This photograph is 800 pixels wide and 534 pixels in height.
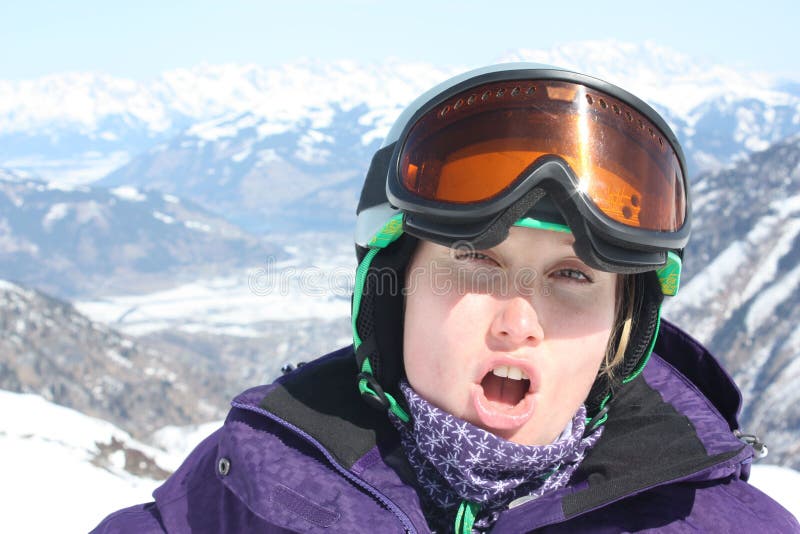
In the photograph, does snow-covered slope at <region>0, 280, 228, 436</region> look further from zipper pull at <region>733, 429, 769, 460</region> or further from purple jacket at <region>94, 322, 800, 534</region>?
zipper pull at <region>733, 429, 769, 460</region>

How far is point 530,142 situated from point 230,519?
183 centimetres

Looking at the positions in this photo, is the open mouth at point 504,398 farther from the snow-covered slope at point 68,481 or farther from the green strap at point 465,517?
the snow-covered slope at point 68,481

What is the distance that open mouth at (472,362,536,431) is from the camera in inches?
83.4

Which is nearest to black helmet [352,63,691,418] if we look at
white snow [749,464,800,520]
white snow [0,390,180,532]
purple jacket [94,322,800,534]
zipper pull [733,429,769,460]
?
purple jacket [94,322,800,534]

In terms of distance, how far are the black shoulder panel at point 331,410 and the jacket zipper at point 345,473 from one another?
2cm

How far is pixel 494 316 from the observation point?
210cm

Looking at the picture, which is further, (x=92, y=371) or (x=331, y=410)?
(x=92, y=371)

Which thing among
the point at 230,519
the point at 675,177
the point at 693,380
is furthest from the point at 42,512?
the point at 675,177

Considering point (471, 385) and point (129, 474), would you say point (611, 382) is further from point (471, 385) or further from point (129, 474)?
point (129, 474)

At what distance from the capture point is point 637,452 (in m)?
2.33

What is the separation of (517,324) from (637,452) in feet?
2.47

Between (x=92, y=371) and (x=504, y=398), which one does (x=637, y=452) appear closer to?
(x=504, y=398)

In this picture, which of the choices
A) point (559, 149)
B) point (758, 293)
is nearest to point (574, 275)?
point (559, 149)

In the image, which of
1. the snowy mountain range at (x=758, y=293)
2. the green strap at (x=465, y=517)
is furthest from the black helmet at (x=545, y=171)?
the snowy mountain range at (x=758, y=293)
